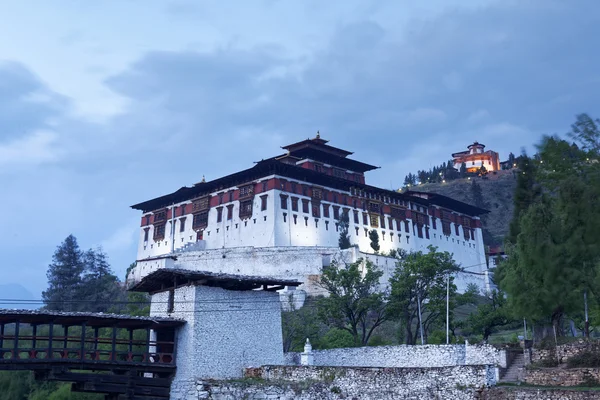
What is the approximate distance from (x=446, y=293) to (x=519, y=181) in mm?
10756

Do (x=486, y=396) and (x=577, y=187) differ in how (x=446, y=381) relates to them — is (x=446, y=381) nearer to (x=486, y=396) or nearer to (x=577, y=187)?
(x=486, y=396)

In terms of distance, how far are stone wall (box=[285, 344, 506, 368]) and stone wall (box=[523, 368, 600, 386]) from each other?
3.27 meters

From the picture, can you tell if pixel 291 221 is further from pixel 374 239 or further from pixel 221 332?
pixel 221 332

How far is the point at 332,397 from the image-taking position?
26.1 metres

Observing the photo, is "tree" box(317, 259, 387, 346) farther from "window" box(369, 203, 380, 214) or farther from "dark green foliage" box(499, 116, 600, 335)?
"window" box(369, 203, 380, 214)

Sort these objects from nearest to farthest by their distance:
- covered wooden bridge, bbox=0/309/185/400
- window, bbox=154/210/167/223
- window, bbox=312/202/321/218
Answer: covered wooden bridge, bbox=0/309/185/400, window, bbox=312/202/321/218, window, bbox=154/210/167/223

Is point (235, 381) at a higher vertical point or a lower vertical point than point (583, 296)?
lower

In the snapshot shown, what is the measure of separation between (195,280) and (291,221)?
40.5 m

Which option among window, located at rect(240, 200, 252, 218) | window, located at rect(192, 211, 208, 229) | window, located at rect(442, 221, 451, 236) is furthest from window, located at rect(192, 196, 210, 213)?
window, located at rect(442, 221, 451, 236)

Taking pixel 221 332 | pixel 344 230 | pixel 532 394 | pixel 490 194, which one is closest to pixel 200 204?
pixel 344 230

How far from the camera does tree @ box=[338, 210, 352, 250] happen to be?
72062 mm

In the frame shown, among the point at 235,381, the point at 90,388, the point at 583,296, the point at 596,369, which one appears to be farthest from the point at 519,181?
the point at 90,388

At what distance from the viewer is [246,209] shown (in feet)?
234

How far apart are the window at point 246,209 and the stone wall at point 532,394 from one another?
5007 cm
